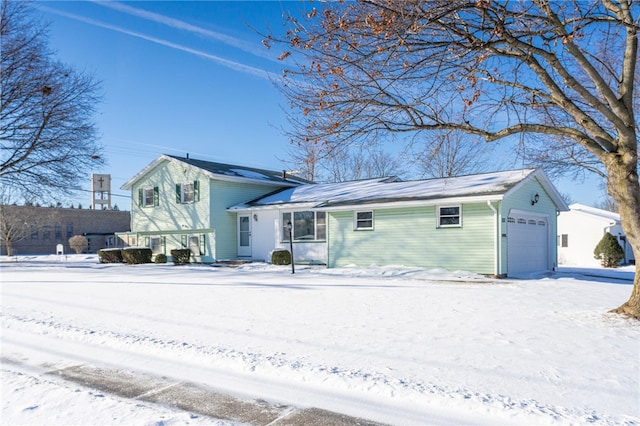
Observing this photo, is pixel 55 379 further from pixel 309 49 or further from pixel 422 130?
pixel 422 130

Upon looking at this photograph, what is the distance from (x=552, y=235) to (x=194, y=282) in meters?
14.3

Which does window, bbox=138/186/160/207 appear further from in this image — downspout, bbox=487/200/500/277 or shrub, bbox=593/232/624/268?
shrub, bbox=593/232/624/268

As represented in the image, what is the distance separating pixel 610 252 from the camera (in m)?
26.3

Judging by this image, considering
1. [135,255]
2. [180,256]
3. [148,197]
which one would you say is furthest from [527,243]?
[148,197]

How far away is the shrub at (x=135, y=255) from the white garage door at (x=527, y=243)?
17.1m

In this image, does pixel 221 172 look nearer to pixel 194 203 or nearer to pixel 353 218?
pixel 194 203

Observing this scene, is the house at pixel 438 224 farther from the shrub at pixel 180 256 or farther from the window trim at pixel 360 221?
the shrub at pixel 180 256

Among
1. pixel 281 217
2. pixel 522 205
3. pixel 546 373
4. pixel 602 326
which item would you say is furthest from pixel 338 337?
pixel 281 217

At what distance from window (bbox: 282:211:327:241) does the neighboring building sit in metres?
27.1

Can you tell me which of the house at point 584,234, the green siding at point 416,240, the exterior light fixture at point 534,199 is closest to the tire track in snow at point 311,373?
the green siding at point 416,240

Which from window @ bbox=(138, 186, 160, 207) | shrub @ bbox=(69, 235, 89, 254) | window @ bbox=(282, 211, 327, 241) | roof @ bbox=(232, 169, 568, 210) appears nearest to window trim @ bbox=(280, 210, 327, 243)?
window @ bbox=(282, 211, 327, 241)

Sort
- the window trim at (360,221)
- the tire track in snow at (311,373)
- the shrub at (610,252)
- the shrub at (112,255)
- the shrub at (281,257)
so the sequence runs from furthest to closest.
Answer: the shrub at (610,252)
the shrub at (112,255)
the shrub at (281,257)
the window trim at (360,221)
the tire track in snow at (311,373)

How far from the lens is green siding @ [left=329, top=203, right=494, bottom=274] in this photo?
1569cm

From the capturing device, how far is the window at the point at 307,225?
20609mm
